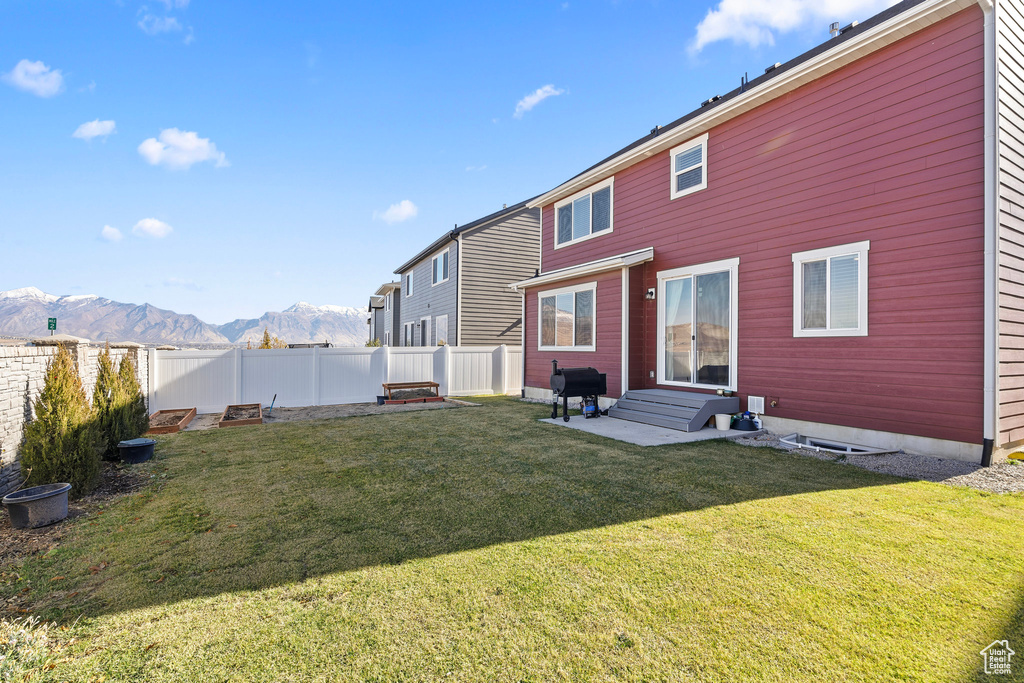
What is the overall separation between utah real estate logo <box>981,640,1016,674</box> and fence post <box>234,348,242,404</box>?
12.8 meters

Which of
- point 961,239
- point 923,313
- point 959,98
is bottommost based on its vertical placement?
point 923,313

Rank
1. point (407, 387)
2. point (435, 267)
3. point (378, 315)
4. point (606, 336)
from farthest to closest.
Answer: point (378, 315), point (435, 267), point (407, 387), point (606, 336)

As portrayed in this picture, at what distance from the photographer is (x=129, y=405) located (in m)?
7.15

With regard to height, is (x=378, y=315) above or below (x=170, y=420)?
above

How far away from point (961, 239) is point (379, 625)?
25.0 feet

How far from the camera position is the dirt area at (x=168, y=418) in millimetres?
9008

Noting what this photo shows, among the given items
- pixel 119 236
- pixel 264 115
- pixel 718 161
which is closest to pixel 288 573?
pixel 718 161

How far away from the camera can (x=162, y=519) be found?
396cm

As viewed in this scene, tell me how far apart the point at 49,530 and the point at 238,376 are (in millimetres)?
8068

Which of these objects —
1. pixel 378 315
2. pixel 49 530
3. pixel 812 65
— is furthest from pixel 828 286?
pixel 378 315

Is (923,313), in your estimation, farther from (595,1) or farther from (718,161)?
(595,1)

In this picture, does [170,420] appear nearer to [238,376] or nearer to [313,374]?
[238,376]

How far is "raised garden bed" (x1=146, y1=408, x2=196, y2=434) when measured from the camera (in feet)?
27.4

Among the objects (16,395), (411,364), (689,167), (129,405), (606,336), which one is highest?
(689,167)
